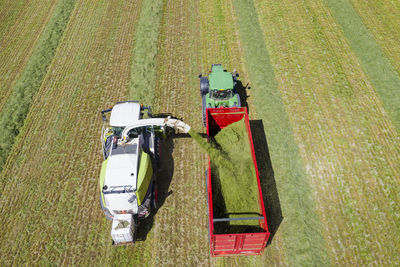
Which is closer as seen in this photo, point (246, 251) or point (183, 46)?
point (246, 251)

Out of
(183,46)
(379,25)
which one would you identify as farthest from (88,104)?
(379,25)

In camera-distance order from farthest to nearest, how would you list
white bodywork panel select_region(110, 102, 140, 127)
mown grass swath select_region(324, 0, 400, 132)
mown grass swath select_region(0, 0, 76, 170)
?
mown grass swath select_region(324, 0, 400, 132) → mown grass swath select_region(0, 0, 76, 170) → white bodywork panel select_region(110, 102, 140, 127)

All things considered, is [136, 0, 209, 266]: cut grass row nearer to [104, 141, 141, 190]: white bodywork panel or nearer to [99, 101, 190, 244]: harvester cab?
[99, 101, 190, 244]: harvester cab

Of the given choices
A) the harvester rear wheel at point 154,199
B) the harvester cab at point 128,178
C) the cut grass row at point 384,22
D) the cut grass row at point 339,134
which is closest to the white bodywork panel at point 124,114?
the harvester cab at point 128,178

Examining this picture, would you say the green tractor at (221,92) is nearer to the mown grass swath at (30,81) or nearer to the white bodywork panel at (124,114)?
the white bodywork panel at (124,114)

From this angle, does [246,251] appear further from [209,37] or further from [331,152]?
[209,37]

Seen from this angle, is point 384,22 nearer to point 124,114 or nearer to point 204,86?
point 204,86

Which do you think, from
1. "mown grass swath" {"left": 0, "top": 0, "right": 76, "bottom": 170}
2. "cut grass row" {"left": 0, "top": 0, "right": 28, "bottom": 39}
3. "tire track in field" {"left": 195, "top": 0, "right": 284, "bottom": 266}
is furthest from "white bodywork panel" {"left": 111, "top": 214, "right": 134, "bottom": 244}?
"cut grass row" {"left": 0, "top": 0, "right": 28, "bottom": 39}
